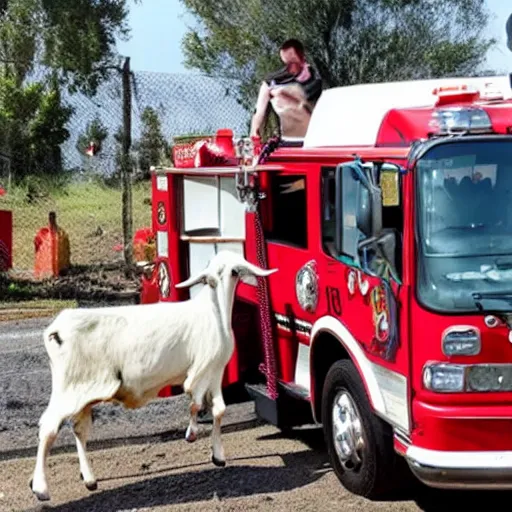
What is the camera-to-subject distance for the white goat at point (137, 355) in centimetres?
656

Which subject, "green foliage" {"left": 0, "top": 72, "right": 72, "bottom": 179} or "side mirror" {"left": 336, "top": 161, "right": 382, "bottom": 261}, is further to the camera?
"green foliage" {"left": 0, "top": 72, "right": 72, "bottom": 179}

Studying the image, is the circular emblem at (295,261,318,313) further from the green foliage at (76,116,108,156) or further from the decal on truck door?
the green foliage at (76,116,108,156)

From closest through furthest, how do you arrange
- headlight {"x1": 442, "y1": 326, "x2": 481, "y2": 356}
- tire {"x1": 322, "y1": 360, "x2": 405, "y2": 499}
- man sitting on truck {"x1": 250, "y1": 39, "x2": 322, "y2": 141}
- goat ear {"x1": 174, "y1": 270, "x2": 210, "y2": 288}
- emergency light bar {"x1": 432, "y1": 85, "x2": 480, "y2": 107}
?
headlight {"x1": 442, "y1": 326, "x2": 481, "y2": 356}
tire {"x1": 322, "y1": 360, "x2": 405, "y2": 499}
emergency light bar {"x1": 432, "y1": 85, "x2": 480, "y2": 107}
goat ear {"x1": 174, "y1": 270, "x2": 210, "y2": 288}
man sitting on truck {"x1": 250, "y1": 39, "x2": 322, "y2": 141}

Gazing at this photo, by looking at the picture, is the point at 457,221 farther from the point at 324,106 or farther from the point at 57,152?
the point at 57,152

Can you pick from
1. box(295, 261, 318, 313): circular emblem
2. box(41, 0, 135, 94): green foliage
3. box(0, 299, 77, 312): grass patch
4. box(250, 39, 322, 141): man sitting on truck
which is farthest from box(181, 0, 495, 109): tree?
box(295, 261, 318, 313): circular emblem

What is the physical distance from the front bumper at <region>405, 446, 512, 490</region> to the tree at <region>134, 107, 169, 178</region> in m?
10.1

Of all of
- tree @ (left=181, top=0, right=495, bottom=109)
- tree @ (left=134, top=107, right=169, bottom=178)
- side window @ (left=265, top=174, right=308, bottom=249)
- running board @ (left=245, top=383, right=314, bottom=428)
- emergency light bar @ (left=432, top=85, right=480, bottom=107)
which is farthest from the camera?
tree @ (left=181, top=0, right=495, bottom=109)

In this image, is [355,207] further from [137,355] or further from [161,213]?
[161,213]

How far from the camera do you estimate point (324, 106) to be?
725 centimetres

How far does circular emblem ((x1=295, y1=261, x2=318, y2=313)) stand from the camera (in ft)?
22.4

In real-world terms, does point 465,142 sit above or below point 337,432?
above

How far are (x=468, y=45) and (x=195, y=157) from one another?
1968cm

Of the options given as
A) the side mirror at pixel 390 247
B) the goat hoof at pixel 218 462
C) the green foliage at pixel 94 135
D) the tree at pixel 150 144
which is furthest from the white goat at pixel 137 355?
the green foliage at pixel 94 135

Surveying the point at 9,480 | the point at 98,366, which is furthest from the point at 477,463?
the point at 9,480
